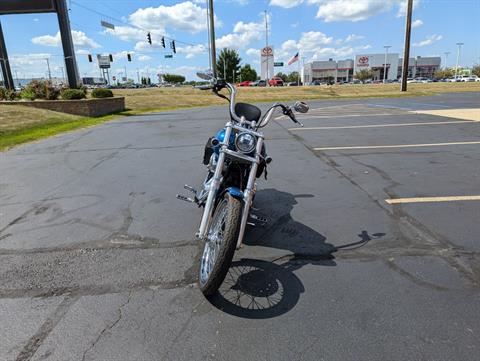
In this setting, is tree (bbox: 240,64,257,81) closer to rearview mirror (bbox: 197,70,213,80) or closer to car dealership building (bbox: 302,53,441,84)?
car dealership building (bbox: 302,53,441,84)

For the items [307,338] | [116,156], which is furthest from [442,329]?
[116,156]

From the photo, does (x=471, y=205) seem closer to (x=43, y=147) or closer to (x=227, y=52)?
(x=43, y=147)

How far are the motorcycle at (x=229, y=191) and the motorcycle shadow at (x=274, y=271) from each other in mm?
244

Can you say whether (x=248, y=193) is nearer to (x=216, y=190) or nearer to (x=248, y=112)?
(x=216, y=190)

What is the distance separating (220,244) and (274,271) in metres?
0.76

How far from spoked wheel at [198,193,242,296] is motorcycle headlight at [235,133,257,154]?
43 cm

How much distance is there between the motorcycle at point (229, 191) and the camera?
2.41m

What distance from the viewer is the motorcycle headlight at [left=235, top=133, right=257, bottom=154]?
282 centimetres

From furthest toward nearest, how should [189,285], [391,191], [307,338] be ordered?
[391,191]
[189,285]
[307,338]

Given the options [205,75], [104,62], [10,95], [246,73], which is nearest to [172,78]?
[104,62]

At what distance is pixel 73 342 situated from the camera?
219 cm

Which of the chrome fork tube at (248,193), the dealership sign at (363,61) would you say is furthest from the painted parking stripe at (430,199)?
the dealership sign at (363,61)

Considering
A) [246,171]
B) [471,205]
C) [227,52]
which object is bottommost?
[471,205]

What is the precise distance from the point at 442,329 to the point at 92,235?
339cm
